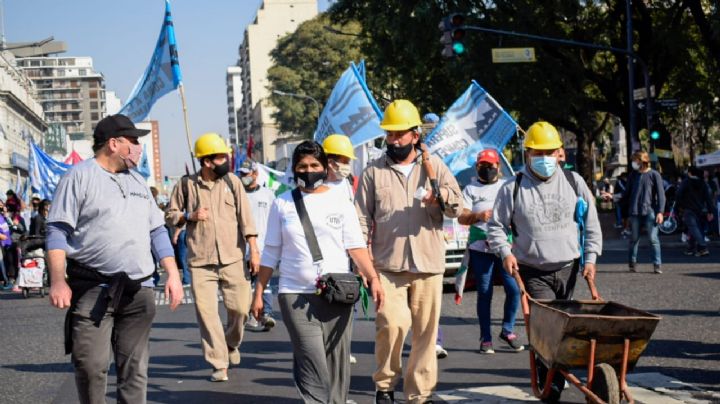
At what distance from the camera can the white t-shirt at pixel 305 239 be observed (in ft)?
19.4

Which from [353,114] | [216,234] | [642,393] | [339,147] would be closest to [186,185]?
[216,234]

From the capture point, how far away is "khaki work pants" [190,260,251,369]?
8453 mm

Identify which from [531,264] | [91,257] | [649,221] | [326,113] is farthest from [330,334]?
[649,221]

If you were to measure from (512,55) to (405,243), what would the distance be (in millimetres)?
17064

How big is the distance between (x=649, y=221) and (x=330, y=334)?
11128mm

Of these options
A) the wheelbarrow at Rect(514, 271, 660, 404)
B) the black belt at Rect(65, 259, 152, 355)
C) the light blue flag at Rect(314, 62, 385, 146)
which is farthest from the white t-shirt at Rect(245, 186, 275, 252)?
the wheelbarrow at Rect(514, 271, 660, 404)

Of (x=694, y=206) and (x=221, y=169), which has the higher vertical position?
(x=221, y=169)

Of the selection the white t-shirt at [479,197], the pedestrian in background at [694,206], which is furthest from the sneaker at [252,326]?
the pedestrian in background at [694,206]

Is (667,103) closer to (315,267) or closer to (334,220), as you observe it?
(334,220)

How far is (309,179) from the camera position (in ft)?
19.6

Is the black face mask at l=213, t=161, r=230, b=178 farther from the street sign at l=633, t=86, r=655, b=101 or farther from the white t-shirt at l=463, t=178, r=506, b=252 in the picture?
the street sign at l=633, t=86, r=655, b=101

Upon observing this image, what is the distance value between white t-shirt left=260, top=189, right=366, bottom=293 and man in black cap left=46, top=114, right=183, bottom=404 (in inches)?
24.3

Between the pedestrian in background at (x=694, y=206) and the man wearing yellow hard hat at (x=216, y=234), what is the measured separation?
39.5ft

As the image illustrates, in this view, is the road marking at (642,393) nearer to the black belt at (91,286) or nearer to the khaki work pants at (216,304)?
the khaki work pants at (216,304)
